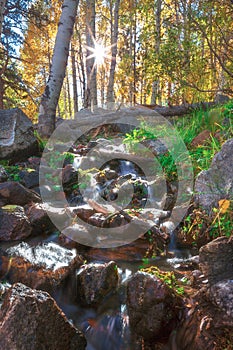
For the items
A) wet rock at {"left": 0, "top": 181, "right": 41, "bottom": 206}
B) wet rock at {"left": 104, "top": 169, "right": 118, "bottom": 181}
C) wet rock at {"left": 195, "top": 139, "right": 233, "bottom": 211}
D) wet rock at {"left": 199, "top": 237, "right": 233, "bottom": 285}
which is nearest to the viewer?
wet rock at {"left": 199, "top": 237, "right": 233, "bottom": 285}

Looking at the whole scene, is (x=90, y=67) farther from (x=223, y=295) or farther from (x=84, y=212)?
(x=223, y=295)

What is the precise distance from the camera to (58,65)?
7082 mm

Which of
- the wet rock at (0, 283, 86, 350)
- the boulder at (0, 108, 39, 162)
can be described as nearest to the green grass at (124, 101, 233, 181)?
the boulder at (0, 108, 39, 162)

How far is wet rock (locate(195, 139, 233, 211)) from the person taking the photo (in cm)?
309

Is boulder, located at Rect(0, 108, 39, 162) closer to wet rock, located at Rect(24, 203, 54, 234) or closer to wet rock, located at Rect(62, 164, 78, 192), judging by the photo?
wet rock, located at Rect(62, 164, 78, 192)

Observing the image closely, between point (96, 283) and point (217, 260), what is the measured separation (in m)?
1.19

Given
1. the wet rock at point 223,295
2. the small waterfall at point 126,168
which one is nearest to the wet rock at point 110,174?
the small waterfall at point 126,168

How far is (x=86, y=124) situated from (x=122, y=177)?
12.5ft

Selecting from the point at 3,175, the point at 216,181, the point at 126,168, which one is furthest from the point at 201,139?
the point at 3,175

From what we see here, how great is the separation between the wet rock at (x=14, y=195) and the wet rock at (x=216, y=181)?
2.60m

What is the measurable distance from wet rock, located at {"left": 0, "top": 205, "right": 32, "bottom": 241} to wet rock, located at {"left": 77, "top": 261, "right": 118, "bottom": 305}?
4.06 feet

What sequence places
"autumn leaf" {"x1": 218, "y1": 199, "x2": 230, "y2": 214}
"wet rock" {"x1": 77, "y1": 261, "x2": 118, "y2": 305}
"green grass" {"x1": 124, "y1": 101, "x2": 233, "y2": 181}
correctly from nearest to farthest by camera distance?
"autumn leaf" {"x1": 218, "y1": 199, "x2": 230, "y2": 214} < "wet rock" {"x1": 77, "y1": 261, "x2": 118, "y2": 305} < "green grass" {"x1": 124, "y1": 101, "x2": 233, "y2": 181}

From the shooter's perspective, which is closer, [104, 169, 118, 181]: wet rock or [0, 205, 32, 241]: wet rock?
[0, 205, 32, 241]: wet rock

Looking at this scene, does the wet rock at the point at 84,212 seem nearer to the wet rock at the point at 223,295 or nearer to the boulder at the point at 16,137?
the wet rock at the point at 223,295
